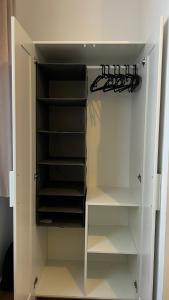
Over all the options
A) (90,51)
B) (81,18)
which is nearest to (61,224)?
(90,51)

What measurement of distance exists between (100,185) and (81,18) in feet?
5.16

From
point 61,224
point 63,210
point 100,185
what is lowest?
point 61,224

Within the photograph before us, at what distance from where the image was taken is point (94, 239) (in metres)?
2.31

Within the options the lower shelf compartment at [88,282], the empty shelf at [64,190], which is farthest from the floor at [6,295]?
the empty shelf at [64,190]

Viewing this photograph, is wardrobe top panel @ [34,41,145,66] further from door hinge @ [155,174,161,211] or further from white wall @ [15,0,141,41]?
door hinge @ [155,174,161,211]

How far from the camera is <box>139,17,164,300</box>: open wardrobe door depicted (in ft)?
4.98

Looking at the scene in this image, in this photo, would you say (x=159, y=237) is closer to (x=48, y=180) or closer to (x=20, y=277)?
(x=20, y=277)

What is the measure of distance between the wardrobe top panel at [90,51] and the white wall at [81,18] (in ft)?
0.84

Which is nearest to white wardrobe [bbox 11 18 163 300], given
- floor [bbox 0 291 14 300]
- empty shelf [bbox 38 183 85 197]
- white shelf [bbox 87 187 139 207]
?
white shelf [bbox 87 187 139 207]

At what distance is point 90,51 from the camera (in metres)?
2.06

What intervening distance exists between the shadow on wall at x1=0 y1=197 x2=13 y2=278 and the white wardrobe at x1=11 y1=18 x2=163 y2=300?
Result: 34 cm

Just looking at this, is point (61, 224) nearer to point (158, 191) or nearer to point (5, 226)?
point (5, 226)

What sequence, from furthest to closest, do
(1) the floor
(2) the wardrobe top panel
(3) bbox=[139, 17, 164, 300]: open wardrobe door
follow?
1. (1) the floor
2. (2) the wardrobe top panel
3. (3) bbox=[139, 17, 164, 300]: open wardrobe door

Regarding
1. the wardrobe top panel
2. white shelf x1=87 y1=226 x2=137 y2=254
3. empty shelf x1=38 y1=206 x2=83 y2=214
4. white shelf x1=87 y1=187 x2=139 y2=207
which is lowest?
white shelf x1=87 y1=226 x2=137 y2=254
